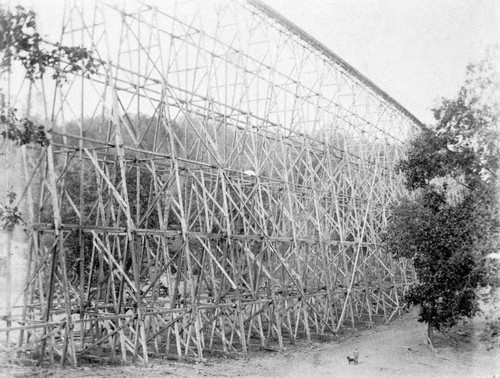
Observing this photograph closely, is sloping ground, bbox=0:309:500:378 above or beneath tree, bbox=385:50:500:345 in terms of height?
beneath

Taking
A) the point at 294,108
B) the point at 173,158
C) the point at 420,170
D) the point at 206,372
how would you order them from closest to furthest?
the point at 206,372, the point at 173,158, the point at 420,170, the point at 294,108

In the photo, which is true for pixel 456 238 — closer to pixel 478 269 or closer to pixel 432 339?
pixel 478 269

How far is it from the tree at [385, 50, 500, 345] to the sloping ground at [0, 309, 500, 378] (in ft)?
3.74

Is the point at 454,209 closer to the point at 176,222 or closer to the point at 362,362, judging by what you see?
the point at 362,362

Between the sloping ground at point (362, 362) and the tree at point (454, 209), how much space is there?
1.14 metres

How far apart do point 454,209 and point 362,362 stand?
14.7ft

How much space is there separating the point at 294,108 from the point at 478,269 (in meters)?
8.31

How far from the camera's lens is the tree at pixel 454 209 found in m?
11.4

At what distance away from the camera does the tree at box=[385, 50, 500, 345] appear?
37.5 feet

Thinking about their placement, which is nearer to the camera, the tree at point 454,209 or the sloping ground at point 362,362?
the sloping ground at point 362,362

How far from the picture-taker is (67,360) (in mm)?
12391

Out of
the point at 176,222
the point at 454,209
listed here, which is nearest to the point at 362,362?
the point at 454,209

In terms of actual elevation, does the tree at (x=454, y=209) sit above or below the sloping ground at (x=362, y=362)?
above

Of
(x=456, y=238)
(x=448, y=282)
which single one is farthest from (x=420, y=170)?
(x=448, y=282)
